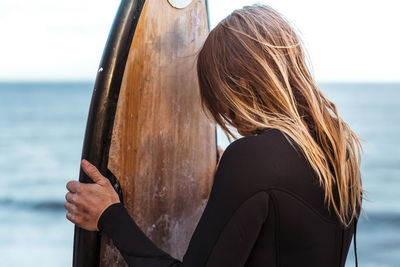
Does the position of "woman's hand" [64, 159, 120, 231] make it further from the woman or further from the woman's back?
the woman's back

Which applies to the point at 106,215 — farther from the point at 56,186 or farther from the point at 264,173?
the point at 56,186

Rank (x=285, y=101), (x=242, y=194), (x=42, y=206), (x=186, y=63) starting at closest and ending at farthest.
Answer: (x=242, y=194)
(x=285, y=101)
(x=186, y=63)
(x=42, y=206)

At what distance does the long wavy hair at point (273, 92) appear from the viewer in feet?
3.05

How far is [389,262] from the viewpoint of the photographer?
591 centimetres

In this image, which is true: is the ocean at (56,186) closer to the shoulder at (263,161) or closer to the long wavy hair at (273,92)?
the long wavy hair at (273,92)

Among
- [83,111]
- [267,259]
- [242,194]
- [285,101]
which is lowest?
[83,111]

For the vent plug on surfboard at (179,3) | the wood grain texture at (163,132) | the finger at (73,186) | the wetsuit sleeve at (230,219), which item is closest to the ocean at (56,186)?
the wood grain texture at (163,132)

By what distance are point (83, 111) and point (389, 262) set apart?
23328 millimetres

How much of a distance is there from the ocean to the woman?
28.6 inches

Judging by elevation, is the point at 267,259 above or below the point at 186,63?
below

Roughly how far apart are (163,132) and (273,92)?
0.55 meters

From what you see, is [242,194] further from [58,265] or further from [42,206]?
[42,206]

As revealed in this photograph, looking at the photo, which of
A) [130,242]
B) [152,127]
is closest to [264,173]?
[130,242]

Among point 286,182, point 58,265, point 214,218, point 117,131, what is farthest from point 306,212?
point 58,265
